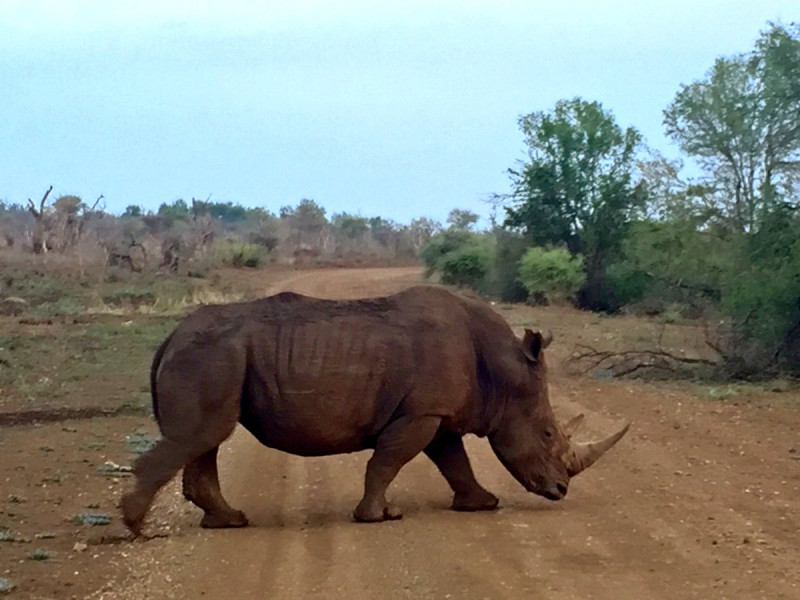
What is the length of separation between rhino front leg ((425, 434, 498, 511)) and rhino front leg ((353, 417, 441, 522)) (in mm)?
434

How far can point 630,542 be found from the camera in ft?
25.7

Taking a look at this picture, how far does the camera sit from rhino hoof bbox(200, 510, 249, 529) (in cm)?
890

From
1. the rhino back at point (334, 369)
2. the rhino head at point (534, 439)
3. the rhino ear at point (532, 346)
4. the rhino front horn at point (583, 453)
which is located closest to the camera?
the rhino back at point (334, 369)

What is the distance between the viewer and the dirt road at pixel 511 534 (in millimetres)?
6922

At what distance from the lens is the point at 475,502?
9250mm

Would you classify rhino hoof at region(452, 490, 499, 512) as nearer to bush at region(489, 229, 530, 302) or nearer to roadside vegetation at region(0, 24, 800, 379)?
roadside vegetation at region(0, 24, 800, 379)

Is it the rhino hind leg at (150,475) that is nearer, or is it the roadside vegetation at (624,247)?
the rhino hind leg at (150,475)

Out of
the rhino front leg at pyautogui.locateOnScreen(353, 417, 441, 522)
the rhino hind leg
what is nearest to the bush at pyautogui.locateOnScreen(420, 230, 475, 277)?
the rhino front leg at pyautogui.locateOnScreen(353, 417, 441, 522)

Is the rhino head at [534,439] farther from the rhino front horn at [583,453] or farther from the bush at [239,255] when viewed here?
the bush at [239,255]

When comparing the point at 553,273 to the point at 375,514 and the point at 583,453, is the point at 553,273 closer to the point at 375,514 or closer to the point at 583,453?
the point at 583,453

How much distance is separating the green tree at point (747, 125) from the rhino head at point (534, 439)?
29.3ft

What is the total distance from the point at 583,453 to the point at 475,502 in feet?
3.26

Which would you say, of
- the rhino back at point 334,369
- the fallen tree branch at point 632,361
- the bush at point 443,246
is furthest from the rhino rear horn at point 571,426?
the bush at point 443,246

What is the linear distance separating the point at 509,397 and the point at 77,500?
361 cm
